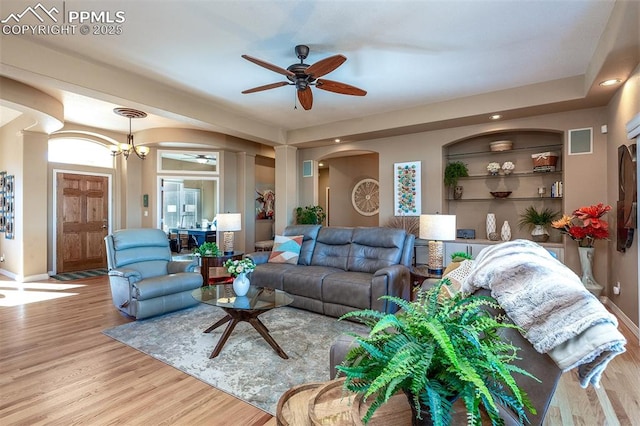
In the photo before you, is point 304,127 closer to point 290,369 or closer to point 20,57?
point 20,57

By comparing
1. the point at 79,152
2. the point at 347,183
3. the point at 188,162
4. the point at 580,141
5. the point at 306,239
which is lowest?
the point at 306,239

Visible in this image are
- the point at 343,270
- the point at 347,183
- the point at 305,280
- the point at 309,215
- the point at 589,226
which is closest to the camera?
the point at 589,226

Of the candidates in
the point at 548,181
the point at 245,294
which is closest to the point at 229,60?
Answer: the point at 245,294

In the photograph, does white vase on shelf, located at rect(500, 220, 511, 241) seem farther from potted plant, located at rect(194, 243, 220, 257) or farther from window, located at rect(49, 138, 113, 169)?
window, located at rect(49, 138, 113, 169)

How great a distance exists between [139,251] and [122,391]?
2.31 meters

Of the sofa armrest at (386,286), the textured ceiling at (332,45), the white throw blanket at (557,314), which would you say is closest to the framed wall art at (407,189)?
the textured ceiling at (332,45)

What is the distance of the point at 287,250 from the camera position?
4.78 metres

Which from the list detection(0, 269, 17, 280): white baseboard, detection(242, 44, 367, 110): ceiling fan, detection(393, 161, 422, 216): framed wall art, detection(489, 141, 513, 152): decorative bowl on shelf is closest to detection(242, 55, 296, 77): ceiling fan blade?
detection(242, 44, 367, 110): ceiling fan

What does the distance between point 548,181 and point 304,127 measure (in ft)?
13.8

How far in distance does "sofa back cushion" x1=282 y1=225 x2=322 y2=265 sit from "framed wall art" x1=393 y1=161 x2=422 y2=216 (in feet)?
5.59

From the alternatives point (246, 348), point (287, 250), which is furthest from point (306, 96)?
point (246, 348)

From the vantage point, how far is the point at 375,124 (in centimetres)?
552

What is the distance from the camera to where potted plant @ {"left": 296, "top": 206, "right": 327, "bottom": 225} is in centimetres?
659

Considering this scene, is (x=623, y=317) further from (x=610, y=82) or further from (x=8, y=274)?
(x=8, y=274)
